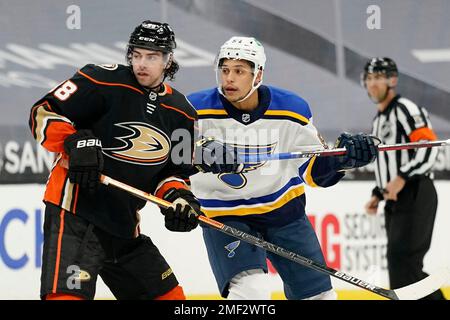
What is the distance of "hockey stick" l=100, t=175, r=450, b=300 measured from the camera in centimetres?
347

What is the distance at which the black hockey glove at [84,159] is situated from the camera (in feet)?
10.8

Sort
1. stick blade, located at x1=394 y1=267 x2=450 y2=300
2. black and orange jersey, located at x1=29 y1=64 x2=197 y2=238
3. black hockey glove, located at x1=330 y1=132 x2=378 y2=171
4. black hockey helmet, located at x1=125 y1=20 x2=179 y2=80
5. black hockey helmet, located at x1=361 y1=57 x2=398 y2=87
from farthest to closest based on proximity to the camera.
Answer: black hockey helmet, located at x1=361 y1=57 x2=398 y2=87
stick blade, located at x1=394 y1=267 x2=450 y2=300
black hockey glove, located at x1=330 y1=132 x2=378 y2=171
black hockey helmet, located at x1=125 y1=20 x2=179 y2=80
black and orange jersey, located at x1=29 y1=64 x2=197 y2=238

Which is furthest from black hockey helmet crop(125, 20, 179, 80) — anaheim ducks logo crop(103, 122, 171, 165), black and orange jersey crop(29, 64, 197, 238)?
anaheim ducks logo crop(103, 122, 171, 165)

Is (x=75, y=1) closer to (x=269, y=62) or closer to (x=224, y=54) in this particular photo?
(x=269, y=62)

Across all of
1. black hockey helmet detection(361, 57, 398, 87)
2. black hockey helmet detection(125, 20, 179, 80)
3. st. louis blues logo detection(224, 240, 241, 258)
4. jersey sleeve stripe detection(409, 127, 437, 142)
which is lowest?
st. louis blues logo detection(224, 240, 241, 258)

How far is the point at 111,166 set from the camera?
137 inches

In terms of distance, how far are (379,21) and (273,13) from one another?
2.12 feet

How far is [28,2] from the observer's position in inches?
216

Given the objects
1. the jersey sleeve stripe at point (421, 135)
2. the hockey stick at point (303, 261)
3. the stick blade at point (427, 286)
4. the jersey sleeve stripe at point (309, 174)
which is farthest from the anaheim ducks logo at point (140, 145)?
the jersey sleeve stripe at point (421, 135)

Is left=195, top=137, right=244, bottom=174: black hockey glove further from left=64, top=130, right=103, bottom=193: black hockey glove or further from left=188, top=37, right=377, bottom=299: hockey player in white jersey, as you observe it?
left=64, top=130, right=103, bottom=193: black hockey glove

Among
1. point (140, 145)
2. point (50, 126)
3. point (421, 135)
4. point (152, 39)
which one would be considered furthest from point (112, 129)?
point (421, 135)

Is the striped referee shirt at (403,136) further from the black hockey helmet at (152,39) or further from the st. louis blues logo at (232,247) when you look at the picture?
the black hockey helmet at (152,39)
